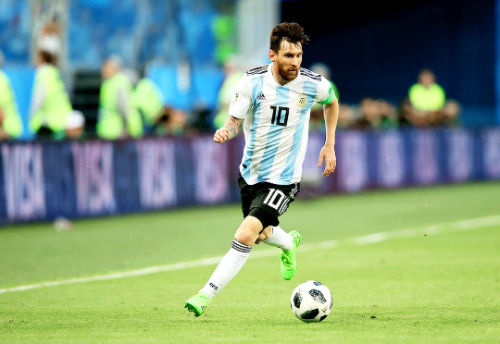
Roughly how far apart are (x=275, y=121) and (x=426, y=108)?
18.0 metres

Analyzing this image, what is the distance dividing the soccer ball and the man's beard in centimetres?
159

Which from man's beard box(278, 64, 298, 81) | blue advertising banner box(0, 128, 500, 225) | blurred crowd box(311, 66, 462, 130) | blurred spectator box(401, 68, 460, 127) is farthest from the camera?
blurred spectator box(401, 68, 460, 127)

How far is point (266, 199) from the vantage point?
8008mm

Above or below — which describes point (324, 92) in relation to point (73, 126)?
above

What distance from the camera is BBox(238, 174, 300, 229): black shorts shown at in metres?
7.93

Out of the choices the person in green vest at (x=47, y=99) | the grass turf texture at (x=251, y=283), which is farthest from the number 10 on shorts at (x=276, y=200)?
the person in green vest at (x=47, y=99)

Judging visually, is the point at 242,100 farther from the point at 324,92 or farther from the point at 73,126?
the point at 73,126

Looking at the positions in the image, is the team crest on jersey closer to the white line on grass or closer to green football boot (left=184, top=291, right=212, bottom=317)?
green football boot (left=184, top=291, right=212, bottom=317)

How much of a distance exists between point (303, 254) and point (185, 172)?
613 cm

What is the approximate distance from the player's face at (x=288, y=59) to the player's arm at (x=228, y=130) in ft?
1.58

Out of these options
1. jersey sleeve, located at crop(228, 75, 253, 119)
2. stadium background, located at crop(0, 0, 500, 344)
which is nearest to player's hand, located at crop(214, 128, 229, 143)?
jersey sleeve, located at crop(228, 75, 253, 119)

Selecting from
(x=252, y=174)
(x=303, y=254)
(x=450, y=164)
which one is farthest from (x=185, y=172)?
(x=252, y=174)

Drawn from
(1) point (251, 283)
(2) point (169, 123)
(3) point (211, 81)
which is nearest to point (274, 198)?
(1) point (251, 283)

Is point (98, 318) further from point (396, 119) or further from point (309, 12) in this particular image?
point (309, 12)
